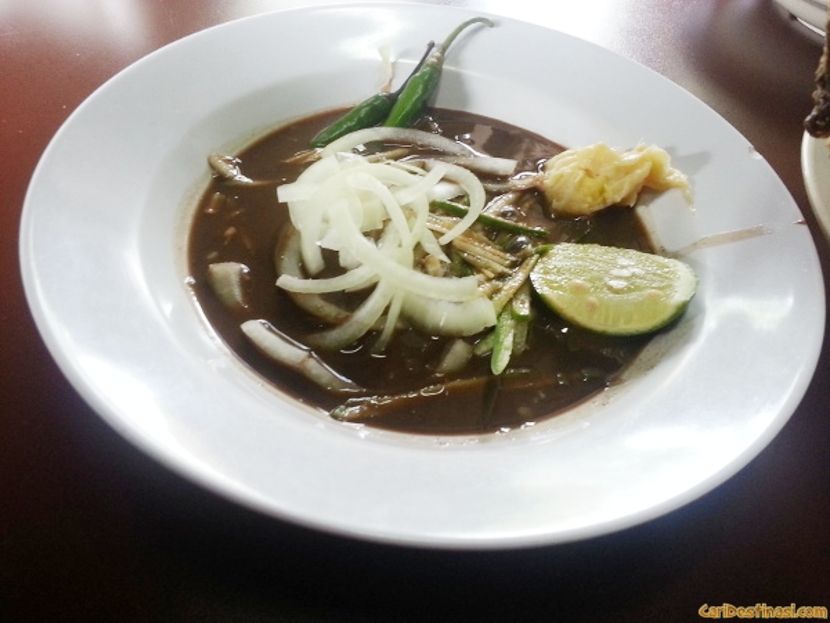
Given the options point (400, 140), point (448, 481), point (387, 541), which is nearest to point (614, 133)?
point (400, 140)

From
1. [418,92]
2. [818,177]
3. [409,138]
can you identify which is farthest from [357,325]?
[818,177]

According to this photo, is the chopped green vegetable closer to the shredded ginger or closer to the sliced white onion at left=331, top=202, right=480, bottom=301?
the sliced white onion at left=331, top=202, right=480, bottom=301

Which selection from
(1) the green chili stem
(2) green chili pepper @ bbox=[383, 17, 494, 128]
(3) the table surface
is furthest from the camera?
(2) green chili pepper @ bbox=[383, 17, 494, 128]

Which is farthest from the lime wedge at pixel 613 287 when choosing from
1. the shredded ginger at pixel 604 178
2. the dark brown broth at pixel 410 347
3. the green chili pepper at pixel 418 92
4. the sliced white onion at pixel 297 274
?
the green chili pepper at pixel 418 92

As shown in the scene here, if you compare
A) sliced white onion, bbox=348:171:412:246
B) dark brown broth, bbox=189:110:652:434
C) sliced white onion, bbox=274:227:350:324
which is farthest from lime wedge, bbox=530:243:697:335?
sliced white onion, bbox=274:227:350:324

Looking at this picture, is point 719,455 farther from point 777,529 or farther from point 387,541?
point 387,541
